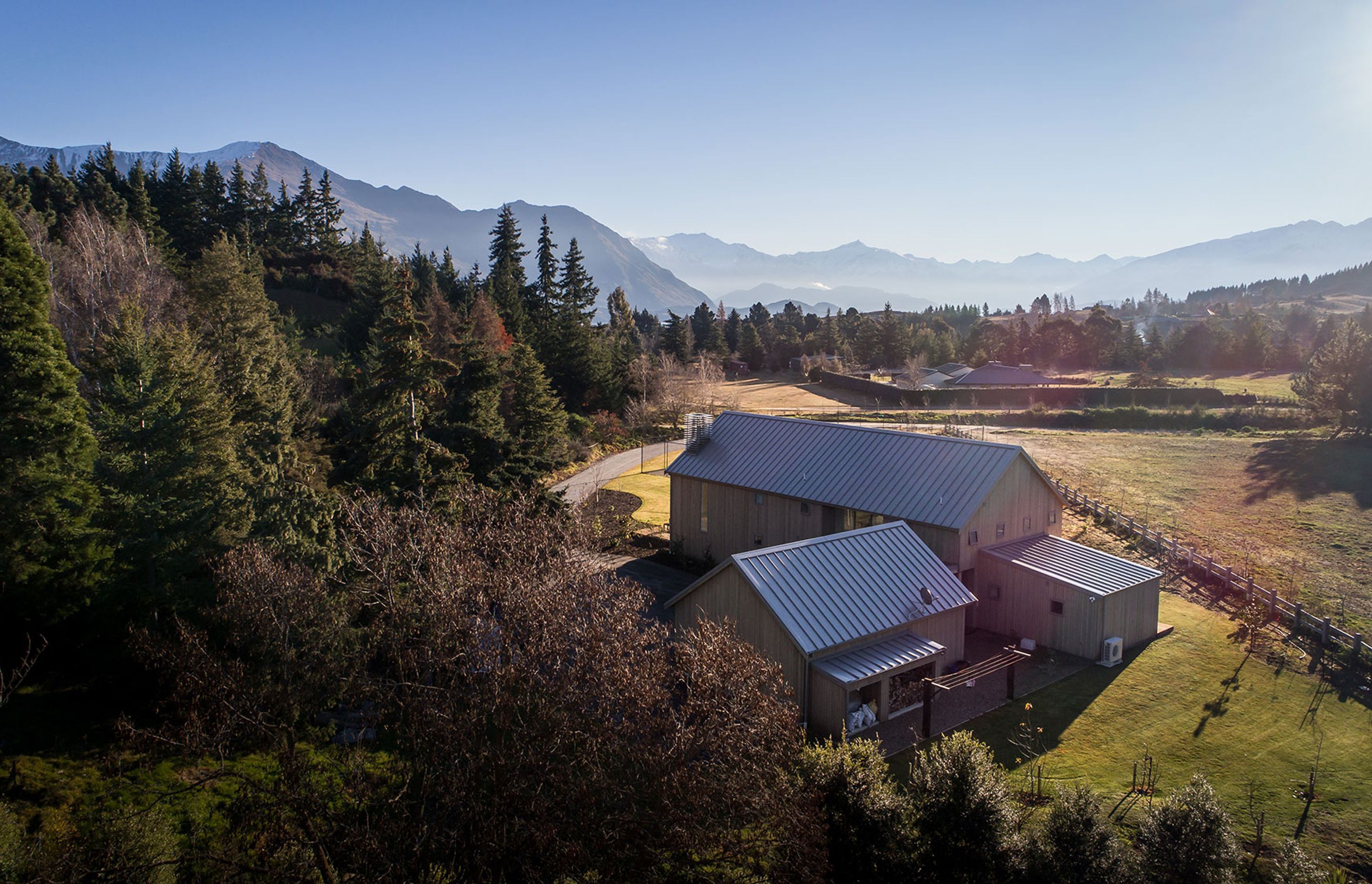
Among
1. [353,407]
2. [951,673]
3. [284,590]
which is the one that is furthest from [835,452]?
[284,590]

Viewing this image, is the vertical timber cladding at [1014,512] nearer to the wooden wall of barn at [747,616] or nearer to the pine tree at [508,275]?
the wooden wall of barn at [747,616]

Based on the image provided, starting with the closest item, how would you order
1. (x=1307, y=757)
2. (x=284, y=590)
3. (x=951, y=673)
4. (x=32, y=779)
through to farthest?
(x=284, y=590) → (x=32, y=779) → (x=1307, y=757) → (x=951, y=673)

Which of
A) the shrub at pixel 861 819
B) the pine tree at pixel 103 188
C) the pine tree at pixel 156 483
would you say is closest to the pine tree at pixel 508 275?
the pine tree at pixel 103 188

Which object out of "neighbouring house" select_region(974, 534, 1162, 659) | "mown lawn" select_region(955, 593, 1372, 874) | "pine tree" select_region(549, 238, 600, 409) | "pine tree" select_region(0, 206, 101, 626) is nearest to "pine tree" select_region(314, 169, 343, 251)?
"pine tree" select_region(549, 238, 600, 409)

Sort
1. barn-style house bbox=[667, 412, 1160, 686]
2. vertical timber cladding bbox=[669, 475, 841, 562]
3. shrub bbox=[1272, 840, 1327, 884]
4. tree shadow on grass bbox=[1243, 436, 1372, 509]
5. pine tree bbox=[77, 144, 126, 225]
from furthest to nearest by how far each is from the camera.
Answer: pine tree bbox=[77, 144, 126, 225] → tree shadow on grass bbox=[1243, 436, 1372, 509] → vertical timber cladding bbox=[669, 475, 841, 562] → barn-style house bbox=[667, 412, 1160, 686] → shrub bbox=[1272, 840, 1327, 884]

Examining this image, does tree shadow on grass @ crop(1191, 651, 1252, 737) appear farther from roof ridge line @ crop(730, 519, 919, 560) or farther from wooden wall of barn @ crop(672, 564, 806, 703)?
wooden wall of barn @ crop(672, 564, 806, 703)

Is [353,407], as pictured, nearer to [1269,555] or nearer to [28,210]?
[1269,555]
